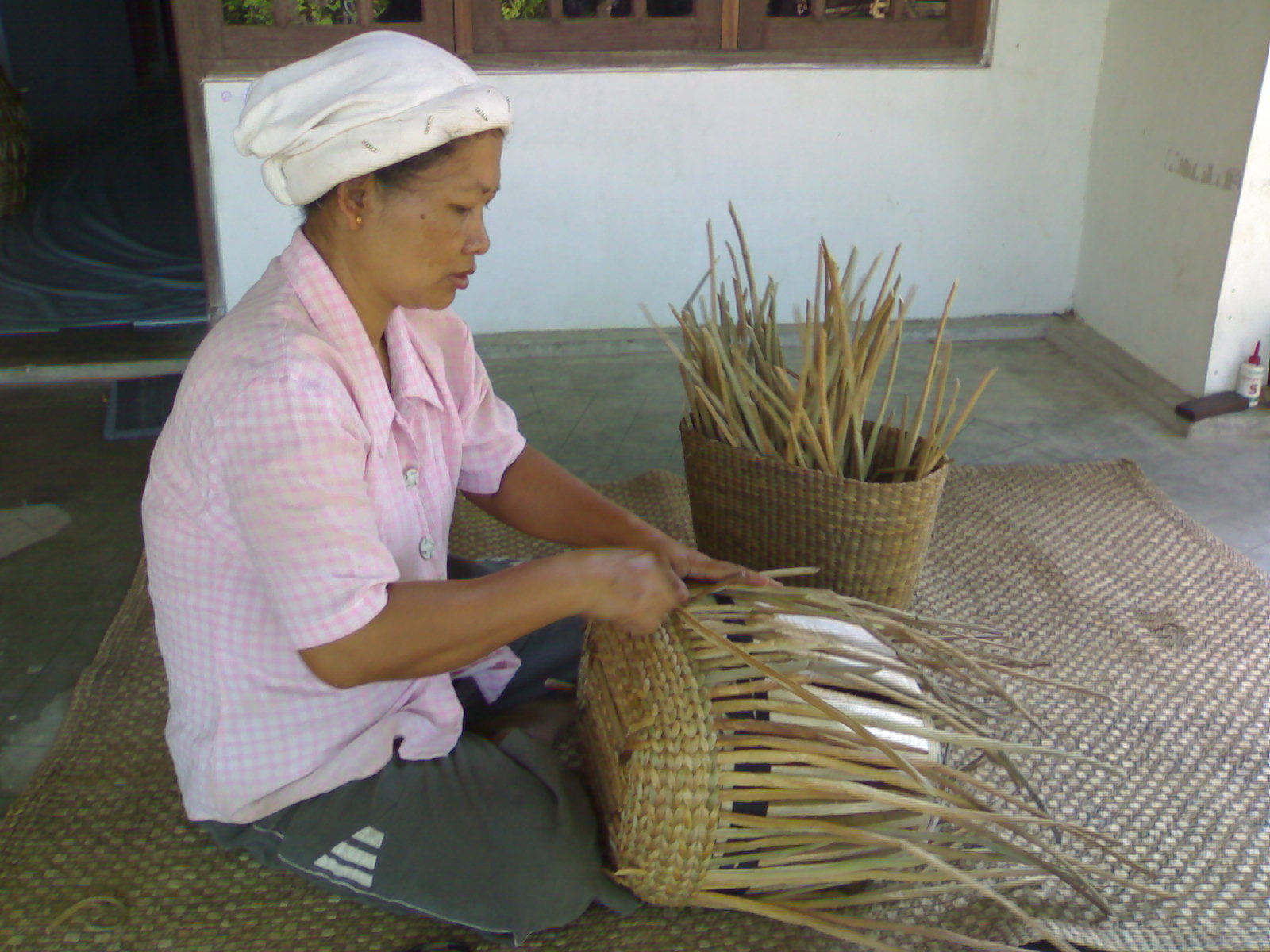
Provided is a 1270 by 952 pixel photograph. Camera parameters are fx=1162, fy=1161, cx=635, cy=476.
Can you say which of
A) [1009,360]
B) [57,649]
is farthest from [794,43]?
[57,649]

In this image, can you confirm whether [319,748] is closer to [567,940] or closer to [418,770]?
[418,770]

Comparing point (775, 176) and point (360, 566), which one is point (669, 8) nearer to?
point (775, 176)

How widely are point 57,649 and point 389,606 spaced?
1332 mm

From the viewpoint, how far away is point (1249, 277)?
133 inches

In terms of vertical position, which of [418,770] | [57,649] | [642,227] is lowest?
[57,649]

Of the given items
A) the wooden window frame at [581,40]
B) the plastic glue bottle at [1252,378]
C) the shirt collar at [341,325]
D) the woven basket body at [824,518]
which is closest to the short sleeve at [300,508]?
the shirt collar at [341,325]

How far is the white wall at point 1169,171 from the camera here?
3.31 metres

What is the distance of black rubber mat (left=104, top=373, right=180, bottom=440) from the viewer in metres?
3.41

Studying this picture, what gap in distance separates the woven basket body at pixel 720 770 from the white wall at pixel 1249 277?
240 cm

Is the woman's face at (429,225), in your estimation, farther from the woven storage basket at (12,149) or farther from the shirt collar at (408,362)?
the woven storage basket at (12,149)

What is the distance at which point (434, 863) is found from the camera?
1.50m

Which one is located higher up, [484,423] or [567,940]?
[484,423]

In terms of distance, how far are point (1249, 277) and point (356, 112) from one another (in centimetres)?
293

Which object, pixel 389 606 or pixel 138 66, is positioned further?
pixel 138 66
